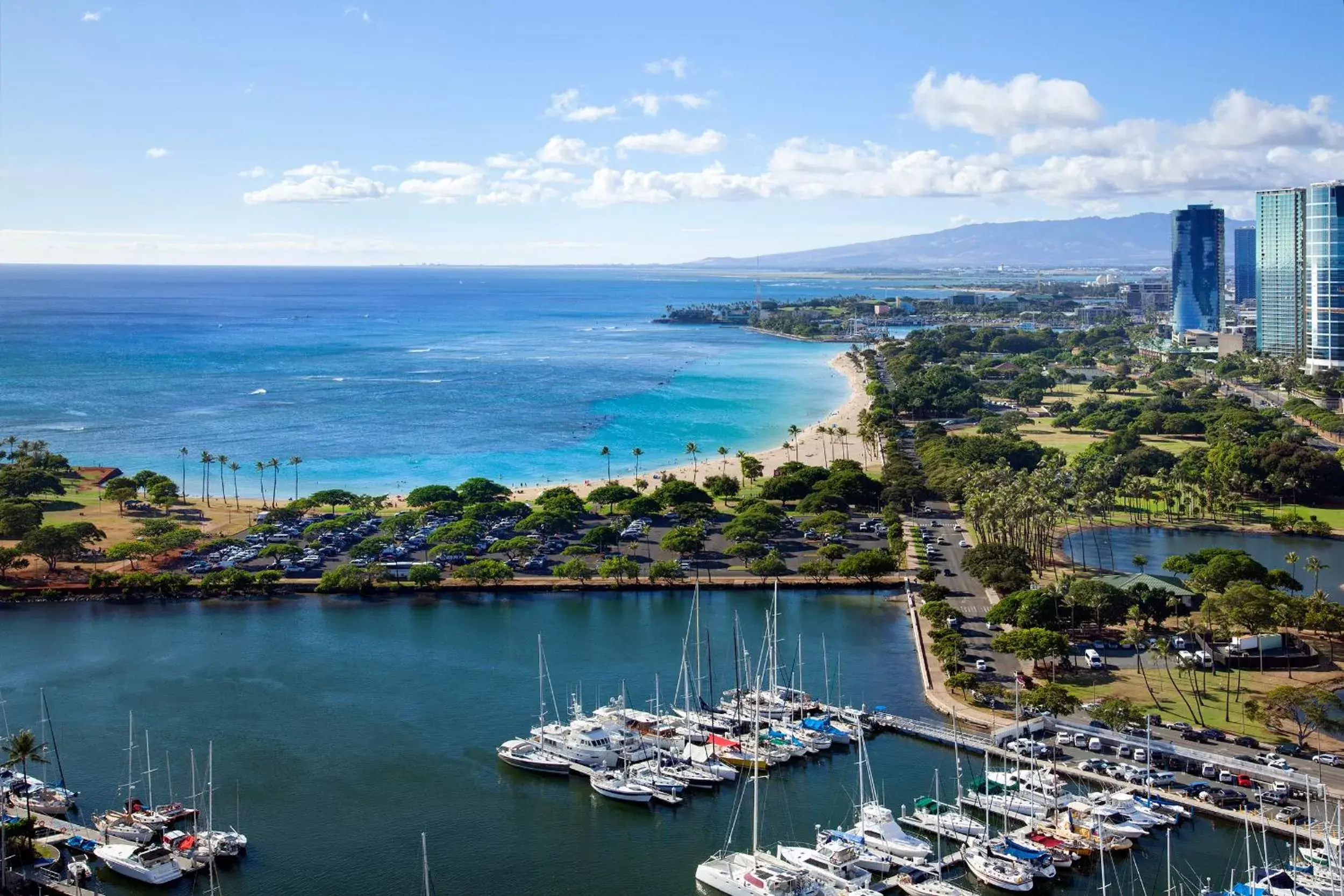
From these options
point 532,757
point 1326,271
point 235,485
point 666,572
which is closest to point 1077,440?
point 1326,271

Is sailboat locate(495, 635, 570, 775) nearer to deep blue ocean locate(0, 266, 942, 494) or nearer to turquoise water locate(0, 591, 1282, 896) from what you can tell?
turquoise water locate(0, 591, 1282, 896)

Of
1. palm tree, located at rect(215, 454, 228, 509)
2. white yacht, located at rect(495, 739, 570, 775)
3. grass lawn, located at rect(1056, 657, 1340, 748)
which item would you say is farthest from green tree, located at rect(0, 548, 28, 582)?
grass lawn, located at rect(1056, 657, 1340, 748)

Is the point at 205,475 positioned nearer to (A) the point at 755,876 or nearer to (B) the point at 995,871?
(A) the point at 755,876

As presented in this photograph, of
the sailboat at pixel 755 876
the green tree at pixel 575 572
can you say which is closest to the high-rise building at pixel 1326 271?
the green tree at pixel 575 572

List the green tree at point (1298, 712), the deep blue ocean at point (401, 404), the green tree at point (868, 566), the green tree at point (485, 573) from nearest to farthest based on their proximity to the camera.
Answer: the green tree at point (1298, 712) → the green tree at point (485, 573) → the green tree at point (868, 566) → the deep blue ocean at point (401, 404)

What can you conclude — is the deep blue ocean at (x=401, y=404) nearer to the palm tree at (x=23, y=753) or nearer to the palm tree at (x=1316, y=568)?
the palm tree at (x=1316, y=568)

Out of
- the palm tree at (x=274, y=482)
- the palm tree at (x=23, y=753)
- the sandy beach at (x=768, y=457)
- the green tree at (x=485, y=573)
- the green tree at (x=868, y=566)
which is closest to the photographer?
the palm tree at (x=23, y=753)

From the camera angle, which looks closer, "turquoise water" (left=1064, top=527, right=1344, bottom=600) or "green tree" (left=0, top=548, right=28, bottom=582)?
"green tree" (left=0, top=548, right=28, bottom=582)

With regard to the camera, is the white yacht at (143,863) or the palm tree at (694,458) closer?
the white yacht at (143,863)
